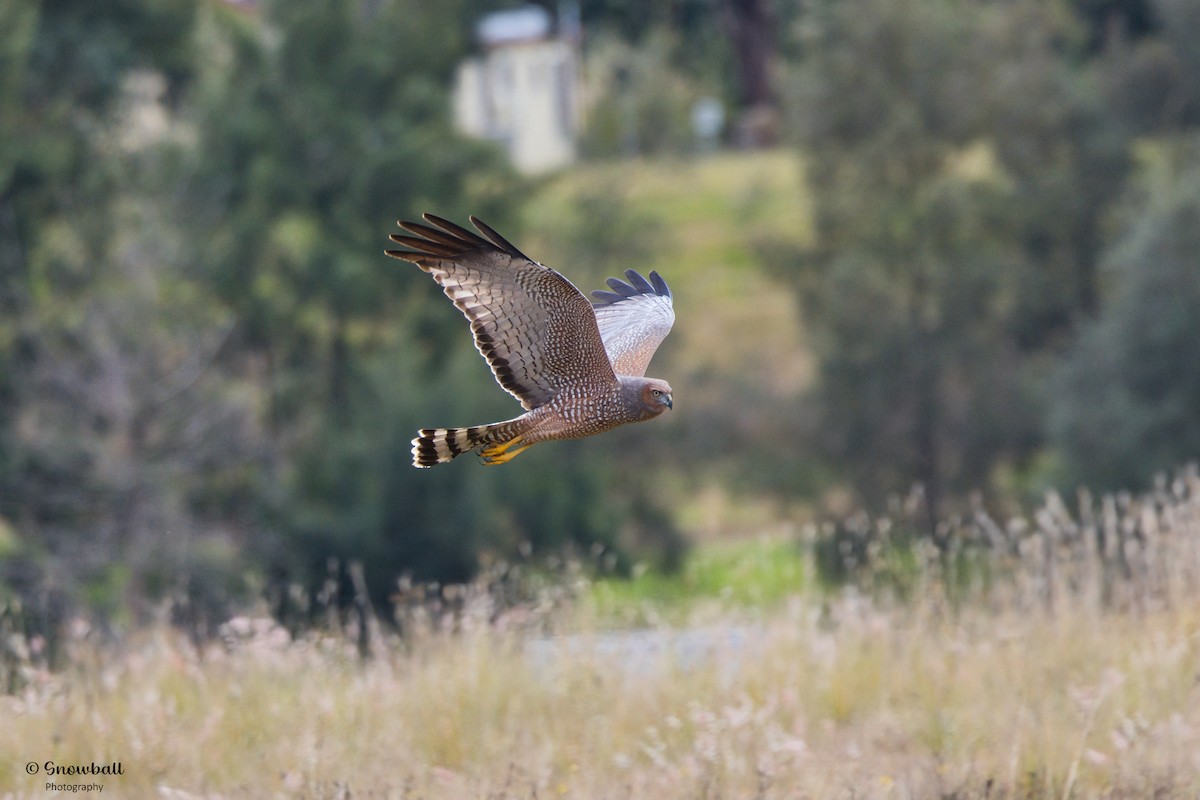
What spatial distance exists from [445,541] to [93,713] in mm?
16187

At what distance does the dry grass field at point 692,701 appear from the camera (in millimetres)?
4953

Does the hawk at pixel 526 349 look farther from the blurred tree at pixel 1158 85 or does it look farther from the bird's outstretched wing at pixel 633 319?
the blurred tree at pixel 1158 85

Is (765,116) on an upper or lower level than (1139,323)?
upper

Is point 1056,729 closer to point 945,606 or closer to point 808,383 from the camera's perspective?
point 945,606

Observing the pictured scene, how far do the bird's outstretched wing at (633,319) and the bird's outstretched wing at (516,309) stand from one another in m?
0.67

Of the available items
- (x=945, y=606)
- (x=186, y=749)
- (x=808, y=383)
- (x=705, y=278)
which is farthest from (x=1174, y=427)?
(x=186, y=749)

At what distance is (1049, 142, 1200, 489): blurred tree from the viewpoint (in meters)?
24.6

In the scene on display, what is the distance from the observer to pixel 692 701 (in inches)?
220

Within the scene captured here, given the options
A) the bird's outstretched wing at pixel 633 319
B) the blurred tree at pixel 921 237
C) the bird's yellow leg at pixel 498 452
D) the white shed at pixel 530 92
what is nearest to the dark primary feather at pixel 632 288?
the bird's outstretched wing at pixel 633 319

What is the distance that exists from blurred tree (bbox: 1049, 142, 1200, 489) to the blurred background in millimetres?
52

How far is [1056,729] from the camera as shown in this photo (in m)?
5.32

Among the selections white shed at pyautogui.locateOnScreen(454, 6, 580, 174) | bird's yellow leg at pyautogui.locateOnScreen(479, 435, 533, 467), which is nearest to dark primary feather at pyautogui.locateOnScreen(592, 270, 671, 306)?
bird's yellow leg at pyautogui.locateOnScreen(479, 435, 533, 467)

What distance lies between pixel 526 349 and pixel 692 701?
4.65ft

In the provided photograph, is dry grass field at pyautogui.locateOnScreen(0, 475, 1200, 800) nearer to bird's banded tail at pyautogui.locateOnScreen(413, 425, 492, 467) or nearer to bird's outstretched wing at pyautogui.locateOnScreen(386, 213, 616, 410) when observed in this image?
bird's banded tail at pyautogui.locateOnScreen(413, 425, 492, 467)
